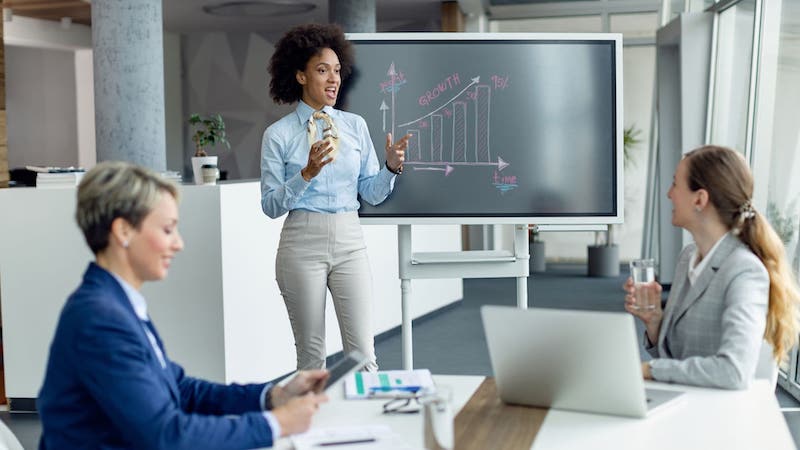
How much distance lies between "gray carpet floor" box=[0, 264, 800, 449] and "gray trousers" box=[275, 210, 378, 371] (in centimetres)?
150

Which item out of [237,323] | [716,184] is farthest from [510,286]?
[716,184]

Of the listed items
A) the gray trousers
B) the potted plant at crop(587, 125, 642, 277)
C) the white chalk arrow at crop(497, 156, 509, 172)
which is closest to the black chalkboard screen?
the white chalk arrow at crop(497, 156, 509, 172)

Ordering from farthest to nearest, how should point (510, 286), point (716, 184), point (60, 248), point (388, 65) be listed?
point (510, 286) < point (60, 248) < point (388, 65) < point (716, 184)

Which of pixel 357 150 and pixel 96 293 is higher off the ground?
pixel 357 150

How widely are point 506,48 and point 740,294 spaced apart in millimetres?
2192

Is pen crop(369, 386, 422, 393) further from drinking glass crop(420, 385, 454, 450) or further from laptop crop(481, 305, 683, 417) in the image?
drinking glass crop(420, 385, 454, 450)

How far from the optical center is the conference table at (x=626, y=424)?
1.88m

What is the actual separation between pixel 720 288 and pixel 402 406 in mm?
Result: 835

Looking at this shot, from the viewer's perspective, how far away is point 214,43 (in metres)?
13.7

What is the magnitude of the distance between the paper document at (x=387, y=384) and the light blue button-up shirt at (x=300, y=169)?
1.20 m

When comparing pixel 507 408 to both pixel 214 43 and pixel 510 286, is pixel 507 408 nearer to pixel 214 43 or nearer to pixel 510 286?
pixel 510 286

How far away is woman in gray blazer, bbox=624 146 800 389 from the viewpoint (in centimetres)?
225

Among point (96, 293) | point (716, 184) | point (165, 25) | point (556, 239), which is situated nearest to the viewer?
point (96, 293)

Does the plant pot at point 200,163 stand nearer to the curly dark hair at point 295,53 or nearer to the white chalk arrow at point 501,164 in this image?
the curly dark hair at point 295,53
